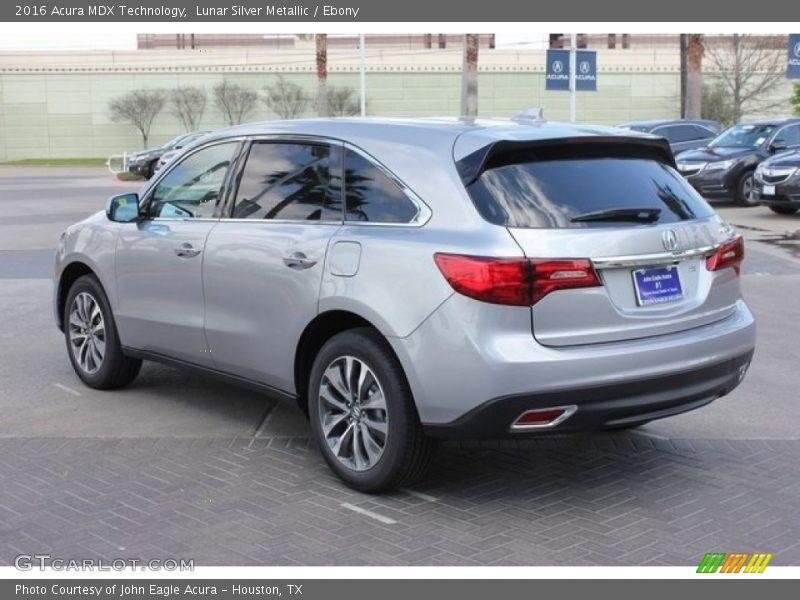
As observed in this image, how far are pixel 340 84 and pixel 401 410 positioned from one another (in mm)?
63604

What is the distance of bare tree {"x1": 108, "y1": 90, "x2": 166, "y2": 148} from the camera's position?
64.5m

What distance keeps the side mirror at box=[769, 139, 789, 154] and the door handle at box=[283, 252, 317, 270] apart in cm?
1825

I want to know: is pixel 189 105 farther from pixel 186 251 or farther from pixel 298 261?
pixel 298 261

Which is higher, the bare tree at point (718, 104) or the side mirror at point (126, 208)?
the bare tree at point (718, 104)

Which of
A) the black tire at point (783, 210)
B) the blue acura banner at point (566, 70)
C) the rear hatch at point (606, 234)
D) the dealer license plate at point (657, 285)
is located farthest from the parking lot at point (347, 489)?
the blue acura banner at point (566, 70)

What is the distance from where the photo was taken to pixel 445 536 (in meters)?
4.67

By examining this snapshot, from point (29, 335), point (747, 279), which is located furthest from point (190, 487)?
point (747, 279)

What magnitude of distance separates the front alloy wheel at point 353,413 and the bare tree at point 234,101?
60847 millimetres

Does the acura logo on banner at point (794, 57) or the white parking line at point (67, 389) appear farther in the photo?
the acura logo on banner at point (794, 57)

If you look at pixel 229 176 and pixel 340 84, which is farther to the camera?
pixel 340 84

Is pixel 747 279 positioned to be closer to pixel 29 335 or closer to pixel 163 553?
pixel 29 335

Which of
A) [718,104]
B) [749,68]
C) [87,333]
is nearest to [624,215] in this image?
[87,333]

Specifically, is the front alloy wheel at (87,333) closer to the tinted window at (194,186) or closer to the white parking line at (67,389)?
the white parking line at (67,389)

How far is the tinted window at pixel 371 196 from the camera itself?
5.11 meters
